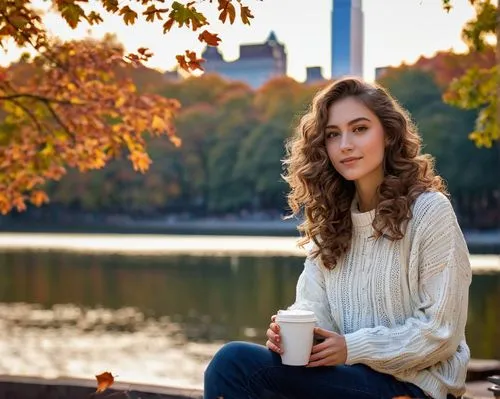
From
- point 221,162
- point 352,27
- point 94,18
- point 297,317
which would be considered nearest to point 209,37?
point 94,18

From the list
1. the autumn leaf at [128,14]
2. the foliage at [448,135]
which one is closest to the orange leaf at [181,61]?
the autumn leaf at [128,14]

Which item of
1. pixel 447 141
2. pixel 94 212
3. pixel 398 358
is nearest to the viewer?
pixel 398 358

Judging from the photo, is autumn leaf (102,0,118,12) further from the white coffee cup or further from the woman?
A: the white coffee cup

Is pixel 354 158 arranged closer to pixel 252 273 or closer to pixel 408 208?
pixel 408 208

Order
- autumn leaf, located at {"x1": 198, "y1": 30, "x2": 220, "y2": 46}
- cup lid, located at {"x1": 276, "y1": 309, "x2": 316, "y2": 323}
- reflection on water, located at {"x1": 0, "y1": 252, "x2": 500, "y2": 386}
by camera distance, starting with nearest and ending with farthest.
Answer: cup lid, located at {"x1": 276, "y1": 309, "x2": 316, "y2": 323}, autumn leaf, located at {"x1": 198, "y1": 30, "x2": 220, "y2": 46}, reflection on water, located at {"x1": 0, "y1": 252, "x2": 500, "y2": 386}

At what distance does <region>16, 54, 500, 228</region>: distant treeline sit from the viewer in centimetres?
4178

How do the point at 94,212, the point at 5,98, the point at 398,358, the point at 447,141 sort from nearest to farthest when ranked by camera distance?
the point at 398,358
the point at 5,98
the point at 447,141
the point at 94,212

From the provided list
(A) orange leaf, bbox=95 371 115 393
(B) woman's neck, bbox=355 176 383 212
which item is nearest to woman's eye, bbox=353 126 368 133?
(B) woman's neck, bbox=355 176 383 212

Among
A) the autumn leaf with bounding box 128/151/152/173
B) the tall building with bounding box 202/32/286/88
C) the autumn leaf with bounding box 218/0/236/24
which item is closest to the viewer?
the autumn leaf with bounding box 218/0/236/24

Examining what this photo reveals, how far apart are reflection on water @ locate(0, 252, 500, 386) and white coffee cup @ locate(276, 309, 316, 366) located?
4.62 meters

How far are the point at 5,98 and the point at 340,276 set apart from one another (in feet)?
10.4

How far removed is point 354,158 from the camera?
262cm

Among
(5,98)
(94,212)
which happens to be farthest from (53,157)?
(94,212)

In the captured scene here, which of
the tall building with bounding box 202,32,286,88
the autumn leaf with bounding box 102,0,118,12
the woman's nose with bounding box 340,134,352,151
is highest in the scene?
the tall building with bounding box 202,32,286,88
